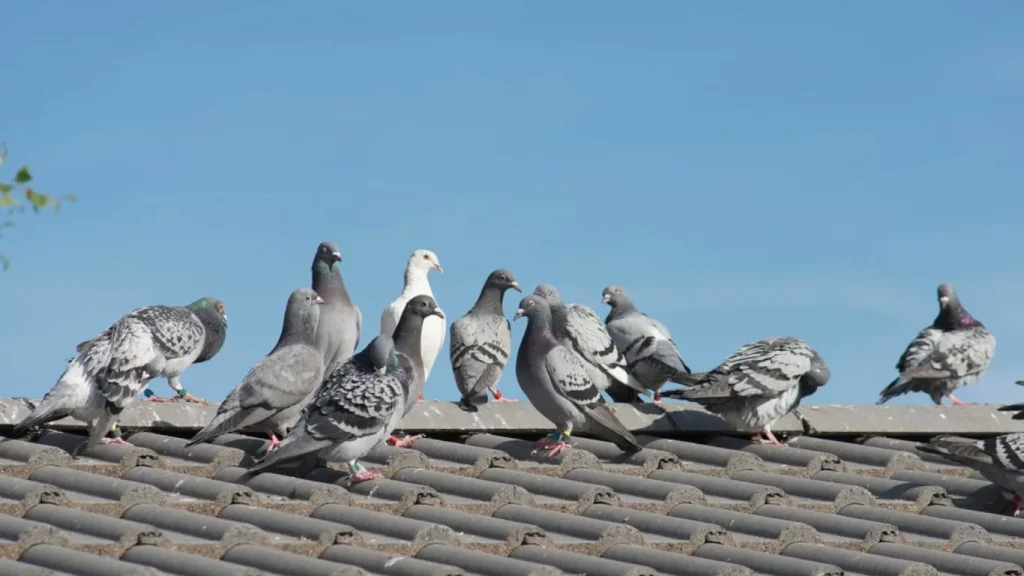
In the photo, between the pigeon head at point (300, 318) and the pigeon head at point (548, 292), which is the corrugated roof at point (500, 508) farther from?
the pigeon head at point (548, 292)

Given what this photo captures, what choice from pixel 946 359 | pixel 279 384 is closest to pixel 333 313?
pixel 279 384

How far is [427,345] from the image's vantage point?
10883mm

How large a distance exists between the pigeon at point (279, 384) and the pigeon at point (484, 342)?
1.00 m

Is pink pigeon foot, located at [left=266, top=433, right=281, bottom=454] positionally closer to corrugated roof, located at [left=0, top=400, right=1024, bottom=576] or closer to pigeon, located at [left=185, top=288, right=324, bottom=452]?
pigeon, located at [left=185, top=288, right=324, bottom=452]

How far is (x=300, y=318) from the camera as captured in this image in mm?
8711

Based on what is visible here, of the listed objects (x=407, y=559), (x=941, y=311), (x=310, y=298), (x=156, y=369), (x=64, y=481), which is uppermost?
(x=941, y=311)

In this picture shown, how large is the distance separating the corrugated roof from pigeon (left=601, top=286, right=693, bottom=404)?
8.40ft

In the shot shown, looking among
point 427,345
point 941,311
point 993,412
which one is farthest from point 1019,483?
point 941,311

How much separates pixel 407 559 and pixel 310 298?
141 inches

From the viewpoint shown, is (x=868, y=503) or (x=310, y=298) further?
(x=310, y=298)

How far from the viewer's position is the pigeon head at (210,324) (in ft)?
32.1

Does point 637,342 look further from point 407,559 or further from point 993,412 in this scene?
point 407,559

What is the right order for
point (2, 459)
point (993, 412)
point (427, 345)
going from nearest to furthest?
1. point (2, 459)
2. point (993, 412)
3. point (427, 345)

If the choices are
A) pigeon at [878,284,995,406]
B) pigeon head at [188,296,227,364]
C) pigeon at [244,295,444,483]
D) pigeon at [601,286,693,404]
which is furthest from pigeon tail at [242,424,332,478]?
pigeon at [878,284,995,406]
